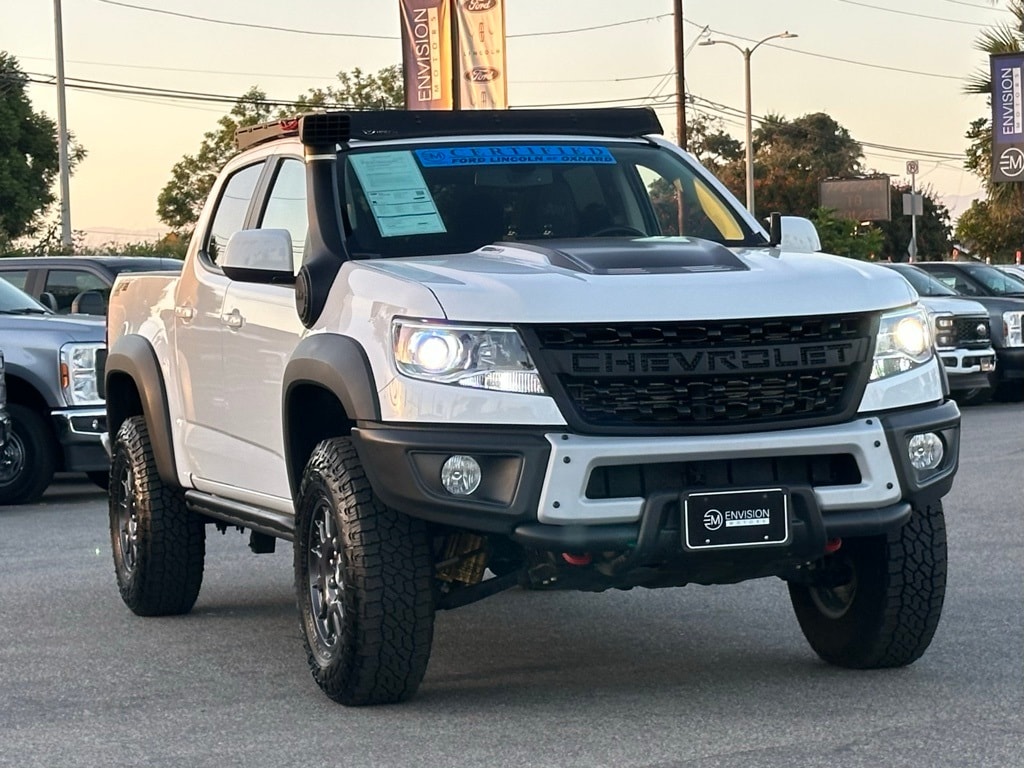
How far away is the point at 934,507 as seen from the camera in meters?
6.40

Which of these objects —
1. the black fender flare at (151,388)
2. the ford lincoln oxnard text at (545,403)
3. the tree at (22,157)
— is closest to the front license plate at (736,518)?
the ford lincoln oxnard text at (545,403)

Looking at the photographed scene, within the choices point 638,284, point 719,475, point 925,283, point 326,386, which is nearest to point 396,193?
point 326,386

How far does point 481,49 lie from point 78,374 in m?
15.9

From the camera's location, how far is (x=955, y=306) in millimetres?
21016

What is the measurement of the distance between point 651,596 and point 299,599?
2484mm

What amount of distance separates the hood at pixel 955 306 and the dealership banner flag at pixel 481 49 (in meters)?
8.93

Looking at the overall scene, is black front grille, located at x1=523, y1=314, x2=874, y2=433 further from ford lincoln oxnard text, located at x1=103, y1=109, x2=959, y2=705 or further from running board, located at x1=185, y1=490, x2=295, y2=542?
running board, located at x1=185, y1=490, x2=295, y2=542

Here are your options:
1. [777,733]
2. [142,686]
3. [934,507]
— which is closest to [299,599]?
[142,686]

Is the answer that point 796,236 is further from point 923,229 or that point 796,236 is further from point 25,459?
point 923,229

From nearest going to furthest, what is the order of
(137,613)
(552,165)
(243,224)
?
(552,165) < (243,224) < (137,613)

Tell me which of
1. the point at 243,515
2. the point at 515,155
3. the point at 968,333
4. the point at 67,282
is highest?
the point at 515,155

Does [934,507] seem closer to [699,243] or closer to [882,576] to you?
[882,576]

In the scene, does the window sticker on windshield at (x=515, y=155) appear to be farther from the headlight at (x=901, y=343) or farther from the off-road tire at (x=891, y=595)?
the off-road tire at (x=891, y=595)

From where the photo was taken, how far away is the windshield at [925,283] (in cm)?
2186
